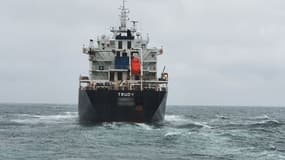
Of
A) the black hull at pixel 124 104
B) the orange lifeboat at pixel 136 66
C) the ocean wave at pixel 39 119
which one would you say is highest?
the orange lifeboat at pixel 136 66

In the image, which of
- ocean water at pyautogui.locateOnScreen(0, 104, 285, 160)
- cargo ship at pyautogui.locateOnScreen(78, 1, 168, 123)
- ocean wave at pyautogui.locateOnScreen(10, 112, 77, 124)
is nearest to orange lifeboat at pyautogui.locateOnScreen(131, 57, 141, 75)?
cargo ship at pyautogui.locateOnScreen(78, 1, 168, 123)

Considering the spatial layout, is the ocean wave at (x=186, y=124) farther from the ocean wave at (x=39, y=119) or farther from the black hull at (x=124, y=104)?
the ocean wave at (x=39, y=119)

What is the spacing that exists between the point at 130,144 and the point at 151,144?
4.77 feet

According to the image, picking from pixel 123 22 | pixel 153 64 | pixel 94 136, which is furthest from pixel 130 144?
pixel 123 22

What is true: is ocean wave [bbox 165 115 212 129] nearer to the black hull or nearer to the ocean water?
the black hull

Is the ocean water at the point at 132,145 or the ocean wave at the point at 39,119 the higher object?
the ocean water at the point at 132,145

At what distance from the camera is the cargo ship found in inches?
2143

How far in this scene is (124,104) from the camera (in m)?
54.3

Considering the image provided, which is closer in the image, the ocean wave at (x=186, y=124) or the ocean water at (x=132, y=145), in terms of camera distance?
the ocean water at (x=132, y=145)

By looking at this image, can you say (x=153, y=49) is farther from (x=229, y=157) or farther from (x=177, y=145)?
(x=229, y=157)

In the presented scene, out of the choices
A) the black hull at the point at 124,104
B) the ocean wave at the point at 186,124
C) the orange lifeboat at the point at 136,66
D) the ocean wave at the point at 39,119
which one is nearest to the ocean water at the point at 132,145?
the black hull at the point at 124,104

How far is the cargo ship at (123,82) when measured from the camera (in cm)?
5444

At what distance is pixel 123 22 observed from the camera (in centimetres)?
7256

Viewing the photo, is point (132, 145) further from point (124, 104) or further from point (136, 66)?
point (136, 66)
